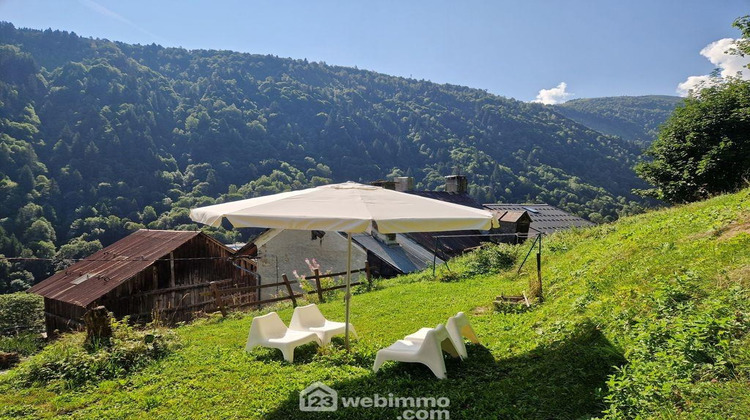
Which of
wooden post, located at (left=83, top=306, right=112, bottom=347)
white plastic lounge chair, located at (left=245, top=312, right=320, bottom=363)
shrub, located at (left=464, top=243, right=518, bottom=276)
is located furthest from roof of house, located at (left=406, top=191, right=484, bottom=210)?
wooden post, located at (left=83, top=306, right=112, bottom=347)

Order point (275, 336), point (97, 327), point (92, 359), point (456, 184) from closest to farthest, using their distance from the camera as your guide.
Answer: point (92, 359)
point (275, 336)
point (97, 327)
point (456, 184)

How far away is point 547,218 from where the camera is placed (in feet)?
95.1

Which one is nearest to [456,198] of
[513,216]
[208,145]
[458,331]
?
[513,216]

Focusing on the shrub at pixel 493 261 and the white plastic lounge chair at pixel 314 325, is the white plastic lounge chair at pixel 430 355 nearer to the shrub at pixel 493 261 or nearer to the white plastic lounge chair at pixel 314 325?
the white plastic lounge chair at pixel 314 325

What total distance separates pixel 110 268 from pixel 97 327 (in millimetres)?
13905

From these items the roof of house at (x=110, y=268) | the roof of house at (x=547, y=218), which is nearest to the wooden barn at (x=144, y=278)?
the roof of house at (x=110, y=268)

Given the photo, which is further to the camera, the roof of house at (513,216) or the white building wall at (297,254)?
the roof of house at (513,216)

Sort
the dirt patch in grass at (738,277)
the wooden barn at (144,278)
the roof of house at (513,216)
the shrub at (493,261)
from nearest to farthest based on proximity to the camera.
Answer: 1. the dirt patch in grass at (738,277)
2. the shrub at (493,261)
3. the wooden barn at (144,278)
4. the roof of house at (513,216)

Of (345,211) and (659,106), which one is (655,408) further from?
(659,106)

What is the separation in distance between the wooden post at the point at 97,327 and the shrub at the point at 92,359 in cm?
11

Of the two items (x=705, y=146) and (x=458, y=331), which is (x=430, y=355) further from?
(x=705, y=146)

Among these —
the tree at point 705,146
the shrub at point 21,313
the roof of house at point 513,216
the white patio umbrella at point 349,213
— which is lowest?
the shrub at point 21,313

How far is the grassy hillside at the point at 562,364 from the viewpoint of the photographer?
3115mm

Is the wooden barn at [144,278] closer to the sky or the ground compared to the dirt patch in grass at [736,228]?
closer to the ground
